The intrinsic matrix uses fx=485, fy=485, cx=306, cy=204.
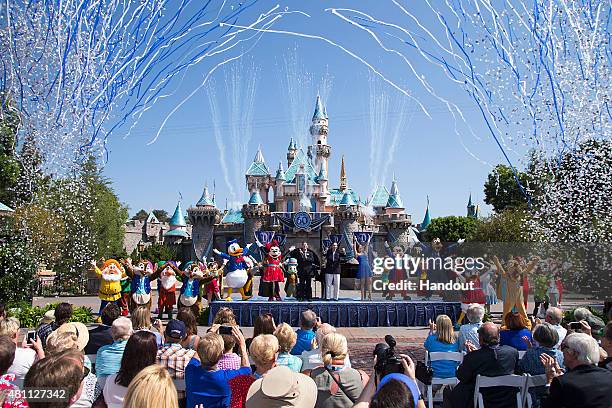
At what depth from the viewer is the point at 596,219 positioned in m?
26.3

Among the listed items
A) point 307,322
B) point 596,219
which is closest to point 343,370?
point 307,322

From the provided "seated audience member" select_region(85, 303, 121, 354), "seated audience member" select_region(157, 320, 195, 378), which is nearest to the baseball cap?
"seated audience member" select_region(157, 320, 195, 378)

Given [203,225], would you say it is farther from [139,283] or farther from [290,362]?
[290,362]

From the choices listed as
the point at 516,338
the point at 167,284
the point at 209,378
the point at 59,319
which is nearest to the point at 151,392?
the point at 209,378

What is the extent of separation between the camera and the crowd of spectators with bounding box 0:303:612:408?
293cm

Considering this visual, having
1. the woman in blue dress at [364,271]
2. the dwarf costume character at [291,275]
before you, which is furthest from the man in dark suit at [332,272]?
the dwarf costume character at [291,275]

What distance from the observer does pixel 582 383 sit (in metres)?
3.54

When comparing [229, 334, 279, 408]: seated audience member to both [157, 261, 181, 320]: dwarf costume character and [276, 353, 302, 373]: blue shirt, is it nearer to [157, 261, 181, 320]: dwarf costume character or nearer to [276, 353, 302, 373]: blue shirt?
[276, 353, 302, 373]: blue shirt

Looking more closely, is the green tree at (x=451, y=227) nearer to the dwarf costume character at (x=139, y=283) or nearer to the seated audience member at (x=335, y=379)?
the dwarf costume character at (x=139, y=283)

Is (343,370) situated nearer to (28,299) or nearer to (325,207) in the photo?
(28,299)

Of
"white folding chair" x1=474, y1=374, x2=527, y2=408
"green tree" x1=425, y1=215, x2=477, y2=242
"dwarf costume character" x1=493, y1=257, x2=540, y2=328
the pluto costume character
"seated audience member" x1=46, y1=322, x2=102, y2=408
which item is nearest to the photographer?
"seated audience member" x1=46, y1=322, x2=102, y2=408

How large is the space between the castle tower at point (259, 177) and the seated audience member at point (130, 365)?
232 feet

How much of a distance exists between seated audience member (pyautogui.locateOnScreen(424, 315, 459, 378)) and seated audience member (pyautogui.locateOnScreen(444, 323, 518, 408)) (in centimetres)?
74

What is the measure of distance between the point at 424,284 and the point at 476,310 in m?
10.1
